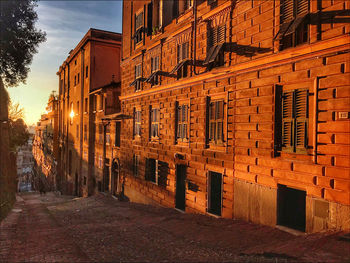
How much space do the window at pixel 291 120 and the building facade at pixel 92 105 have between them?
57.9 ft

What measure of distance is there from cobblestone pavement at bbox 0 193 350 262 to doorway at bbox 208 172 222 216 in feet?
1.90

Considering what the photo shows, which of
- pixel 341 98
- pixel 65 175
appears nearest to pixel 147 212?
pixel 341 98

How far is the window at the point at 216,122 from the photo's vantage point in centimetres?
1188

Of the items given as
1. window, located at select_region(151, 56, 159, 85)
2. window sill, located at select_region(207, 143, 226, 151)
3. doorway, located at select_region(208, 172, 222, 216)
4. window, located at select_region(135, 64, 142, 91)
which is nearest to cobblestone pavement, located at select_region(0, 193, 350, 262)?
doorway, located at select_region(208, 172, 222, 216)

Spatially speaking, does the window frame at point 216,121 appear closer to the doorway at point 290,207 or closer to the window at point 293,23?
the doorway at point 290,207

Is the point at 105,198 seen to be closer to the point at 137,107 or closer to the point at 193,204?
the point at 137,107

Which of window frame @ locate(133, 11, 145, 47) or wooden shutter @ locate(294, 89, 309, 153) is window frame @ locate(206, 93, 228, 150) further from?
window frame @ locate(133, 11, 145, 47)

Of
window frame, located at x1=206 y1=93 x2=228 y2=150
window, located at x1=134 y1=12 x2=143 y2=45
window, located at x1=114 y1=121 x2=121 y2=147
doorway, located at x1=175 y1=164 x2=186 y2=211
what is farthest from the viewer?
window, located at x1=114 y1=121 x2=121 y2=147

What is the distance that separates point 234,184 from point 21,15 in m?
17.3

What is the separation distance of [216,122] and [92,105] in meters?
20.4

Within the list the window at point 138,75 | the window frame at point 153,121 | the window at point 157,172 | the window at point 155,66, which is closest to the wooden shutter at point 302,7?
the window at point 155,66

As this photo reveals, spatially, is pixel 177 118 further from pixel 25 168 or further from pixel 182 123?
pixel 25 168

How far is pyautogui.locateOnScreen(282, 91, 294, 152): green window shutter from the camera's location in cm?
895

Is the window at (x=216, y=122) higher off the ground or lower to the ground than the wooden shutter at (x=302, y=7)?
lower
